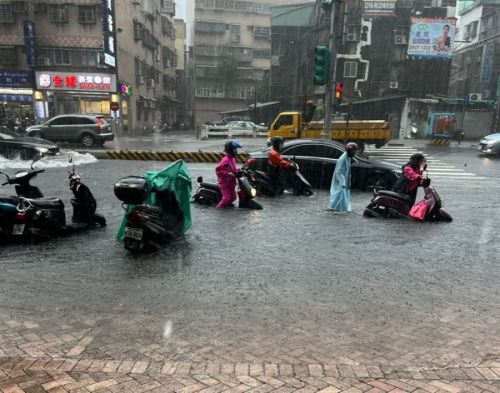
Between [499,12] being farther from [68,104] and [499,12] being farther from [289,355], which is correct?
[289,355]

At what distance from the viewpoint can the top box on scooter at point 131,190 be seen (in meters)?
5.63

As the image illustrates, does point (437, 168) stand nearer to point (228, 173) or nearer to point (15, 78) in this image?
point (228, 173)

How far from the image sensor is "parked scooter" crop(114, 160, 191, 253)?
18.7 feet

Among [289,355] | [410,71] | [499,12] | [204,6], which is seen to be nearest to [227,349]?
[289,355]

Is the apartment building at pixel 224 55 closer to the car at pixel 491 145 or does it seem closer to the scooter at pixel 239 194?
the car at pixel 491 145

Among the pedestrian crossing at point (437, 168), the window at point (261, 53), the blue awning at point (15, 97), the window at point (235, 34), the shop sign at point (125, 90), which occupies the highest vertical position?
the window at point (235, 34)

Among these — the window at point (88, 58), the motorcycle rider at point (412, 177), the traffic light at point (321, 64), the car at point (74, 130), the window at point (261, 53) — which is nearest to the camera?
the motorcycle rider at point (412, 177)

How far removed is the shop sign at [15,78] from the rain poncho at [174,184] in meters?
33.5

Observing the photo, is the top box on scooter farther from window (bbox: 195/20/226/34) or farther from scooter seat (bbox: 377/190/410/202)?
window (bbox: 195/20/226/34)

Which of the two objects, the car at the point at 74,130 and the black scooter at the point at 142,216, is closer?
the black scooter at the point at 142,216

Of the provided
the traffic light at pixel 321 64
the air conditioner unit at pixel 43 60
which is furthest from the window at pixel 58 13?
the traffic light at pixel 321 64

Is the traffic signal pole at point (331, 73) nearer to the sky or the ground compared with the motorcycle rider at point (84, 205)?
nearer to the sky

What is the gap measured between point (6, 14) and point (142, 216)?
36734 millimetres

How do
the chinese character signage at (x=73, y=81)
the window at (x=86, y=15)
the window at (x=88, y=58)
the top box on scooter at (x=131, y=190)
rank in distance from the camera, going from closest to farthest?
the top box on scooter at (x=131, y=190) < the window at (x=86, y=15) < the chinese character signage at (x=73, y=81) < the window at (x=88, y=58)
